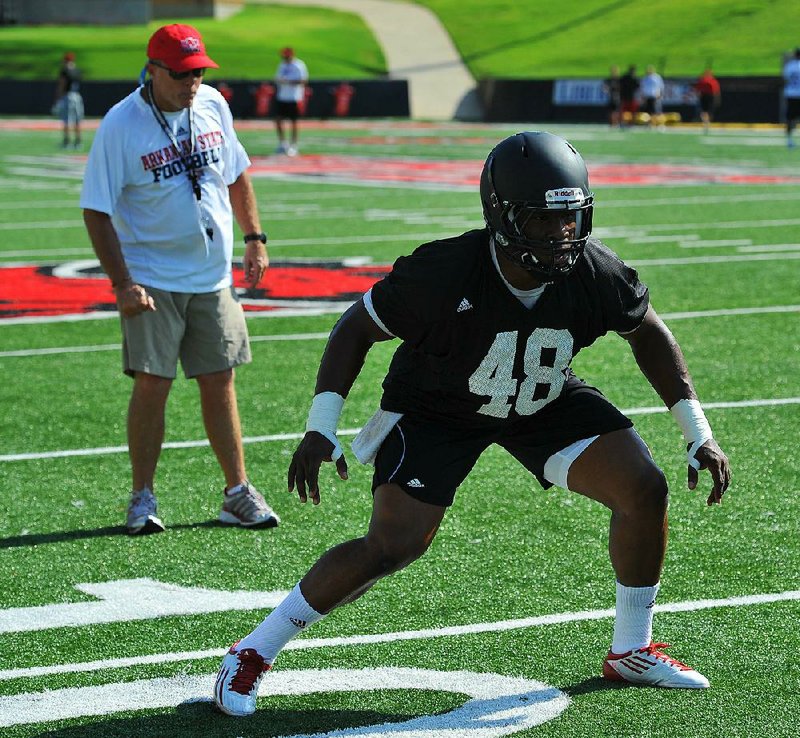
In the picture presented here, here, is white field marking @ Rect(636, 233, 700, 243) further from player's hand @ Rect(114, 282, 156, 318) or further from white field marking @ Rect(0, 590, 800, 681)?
white field marking @ Rect(0, 590, 800, 681)

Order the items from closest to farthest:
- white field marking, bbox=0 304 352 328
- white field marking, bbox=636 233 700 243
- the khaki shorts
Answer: the khaki shorts, white field marking, bbox=0 304 352 328, white field marking, bbox=636 233 700 243

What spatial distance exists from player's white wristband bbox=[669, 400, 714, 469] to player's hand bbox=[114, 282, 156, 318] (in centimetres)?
240

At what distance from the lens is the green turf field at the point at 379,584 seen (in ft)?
13.8

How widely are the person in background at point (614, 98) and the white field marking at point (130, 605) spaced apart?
36798mm

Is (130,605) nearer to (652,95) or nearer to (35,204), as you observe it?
(35,204)

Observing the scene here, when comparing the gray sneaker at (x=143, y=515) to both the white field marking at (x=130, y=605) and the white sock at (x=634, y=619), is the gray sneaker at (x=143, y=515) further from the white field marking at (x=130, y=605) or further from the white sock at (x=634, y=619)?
the white sock at (x=634, y=619)

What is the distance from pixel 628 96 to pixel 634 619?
37947 millimetres

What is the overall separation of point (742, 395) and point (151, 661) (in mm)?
4723

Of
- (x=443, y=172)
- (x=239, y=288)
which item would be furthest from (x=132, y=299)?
(x=443, y=172)

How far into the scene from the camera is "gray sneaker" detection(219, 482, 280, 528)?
609cm

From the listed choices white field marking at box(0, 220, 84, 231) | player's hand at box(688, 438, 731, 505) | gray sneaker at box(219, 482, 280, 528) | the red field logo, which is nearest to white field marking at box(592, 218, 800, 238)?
the red field logo

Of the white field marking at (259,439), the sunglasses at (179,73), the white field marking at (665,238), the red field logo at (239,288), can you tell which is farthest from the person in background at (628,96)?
the sunglasses at (179,73)

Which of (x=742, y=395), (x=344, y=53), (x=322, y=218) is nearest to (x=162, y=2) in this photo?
(x=344, y=53)

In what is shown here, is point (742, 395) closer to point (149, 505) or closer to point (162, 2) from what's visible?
point (149, 505)
